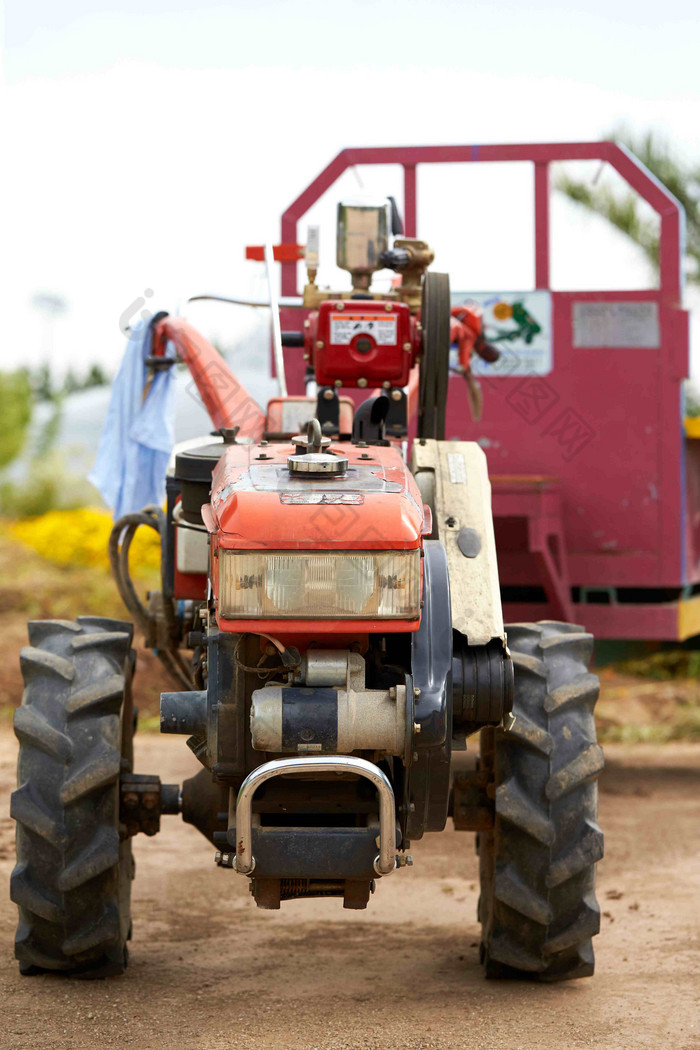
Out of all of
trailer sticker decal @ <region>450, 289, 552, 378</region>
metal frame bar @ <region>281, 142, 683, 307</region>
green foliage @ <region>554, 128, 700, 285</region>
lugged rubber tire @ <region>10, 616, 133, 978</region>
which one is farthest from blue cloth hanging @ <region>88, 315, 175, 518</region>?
green foliage @ <region>554, 128, 700, 285</region>

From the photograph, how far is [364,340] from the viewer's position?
14.6 feet

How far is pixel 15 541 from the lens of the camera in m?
15.6

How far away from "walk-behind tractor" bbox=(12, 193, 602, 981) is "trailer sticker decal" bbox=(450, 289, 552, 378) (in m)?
1.80

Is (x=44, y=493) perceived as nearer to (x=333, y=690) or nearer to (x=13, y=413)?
(x=13, y=413)

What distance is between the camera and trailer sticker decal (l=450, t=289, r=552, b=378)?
6719 millimetres

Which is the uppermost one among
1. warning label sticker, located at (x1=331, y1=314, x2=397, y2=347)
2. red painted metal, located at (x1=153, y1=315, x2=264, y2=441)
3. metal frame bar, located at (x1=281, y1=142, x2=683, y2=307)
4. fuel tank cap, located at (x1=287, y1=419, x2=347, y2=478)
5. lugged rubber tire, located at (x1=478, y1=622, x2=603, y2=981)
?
metal frame bar, located at (x1=281, y1=142, x2=683, y2=307)

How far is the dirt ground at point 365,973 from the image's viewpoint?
3.65 m

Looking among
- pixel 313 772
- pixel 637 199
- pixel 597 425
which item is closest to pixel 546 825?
pixel 313 772

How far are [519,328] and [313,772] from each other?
392 cm

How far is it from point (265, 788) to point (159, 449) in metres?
2.27

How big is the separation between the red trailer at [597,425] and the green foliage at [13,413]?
13.9 metres

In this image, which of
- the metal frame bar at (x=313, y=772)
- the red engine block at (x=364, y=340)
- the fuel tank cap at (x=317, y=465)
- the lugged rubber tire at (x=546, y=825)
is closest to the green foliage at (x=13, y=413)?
the red engine block at (x=364, y=340)

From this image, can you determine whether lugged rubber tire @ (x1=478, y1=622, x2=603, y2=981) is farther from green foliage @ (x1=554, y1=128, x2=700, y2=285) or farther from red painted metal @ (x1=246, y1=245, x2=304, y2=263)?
green foliage @ (x1=554, y1=128, x2=700, y2=285)

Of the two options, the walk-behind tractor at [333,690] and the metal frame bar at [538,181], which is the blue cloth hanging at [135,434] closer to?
A: the walk-behind tractor at [333,690]
